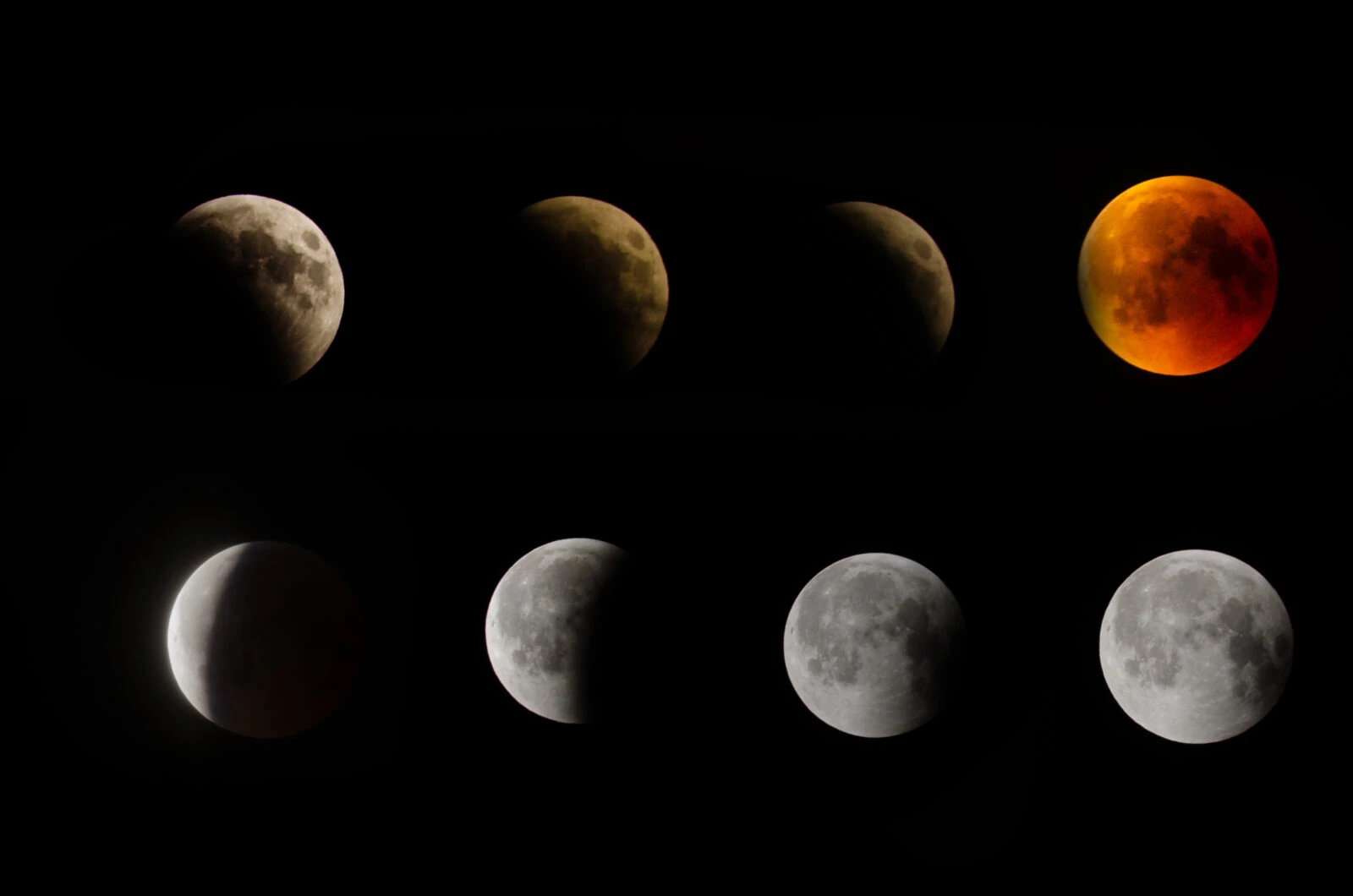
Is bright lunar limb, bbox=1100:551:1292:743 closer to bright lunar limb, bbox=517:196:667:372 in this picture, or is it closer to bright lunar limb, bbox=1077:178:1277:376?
bright lunar limb, bbox=1077:178:1277:376

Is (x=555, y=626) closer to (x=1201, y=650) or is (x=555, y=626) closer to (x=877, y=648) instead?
(x=877, y=648)

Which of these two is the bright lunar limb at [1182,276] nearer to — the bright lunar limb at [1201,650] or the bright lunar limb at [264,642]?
the bright lunar limb at [1201,650]

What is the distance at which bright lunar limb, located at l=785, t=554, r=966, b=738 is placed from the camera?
13.2 feet

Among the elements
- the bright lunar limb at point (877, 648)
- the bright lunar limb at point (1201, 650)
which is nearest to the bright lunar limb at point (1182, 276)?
the bright lunar limb at point (1201, 650)

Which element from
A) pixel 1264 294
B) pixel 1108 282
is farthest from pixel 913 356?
pixel 1264 294

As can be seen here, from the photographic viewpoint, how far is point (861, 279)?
13.8ft

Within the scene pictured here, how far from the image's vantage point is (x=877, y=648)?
4.01 m

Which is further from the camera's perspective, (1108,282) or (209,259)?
(1108,282)

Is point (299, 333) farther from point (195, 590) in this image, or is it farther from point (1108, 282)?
point (1108, 282)

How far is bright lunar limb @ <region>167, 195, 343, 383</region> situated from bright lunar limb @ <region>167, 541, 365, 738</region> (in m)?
0.93

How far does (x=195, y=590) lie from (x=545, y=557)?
1687 millimetres

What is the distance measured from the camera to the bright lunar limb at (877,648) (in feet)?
13.2

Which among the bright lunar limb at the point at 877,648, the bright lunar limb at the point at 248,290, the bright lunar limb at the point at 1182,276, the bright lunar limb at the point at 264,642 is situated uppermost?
the bright lunar limb at the point at 1182,276

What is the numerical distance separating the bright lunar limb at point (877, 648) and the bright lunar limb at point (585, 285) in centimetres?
152
